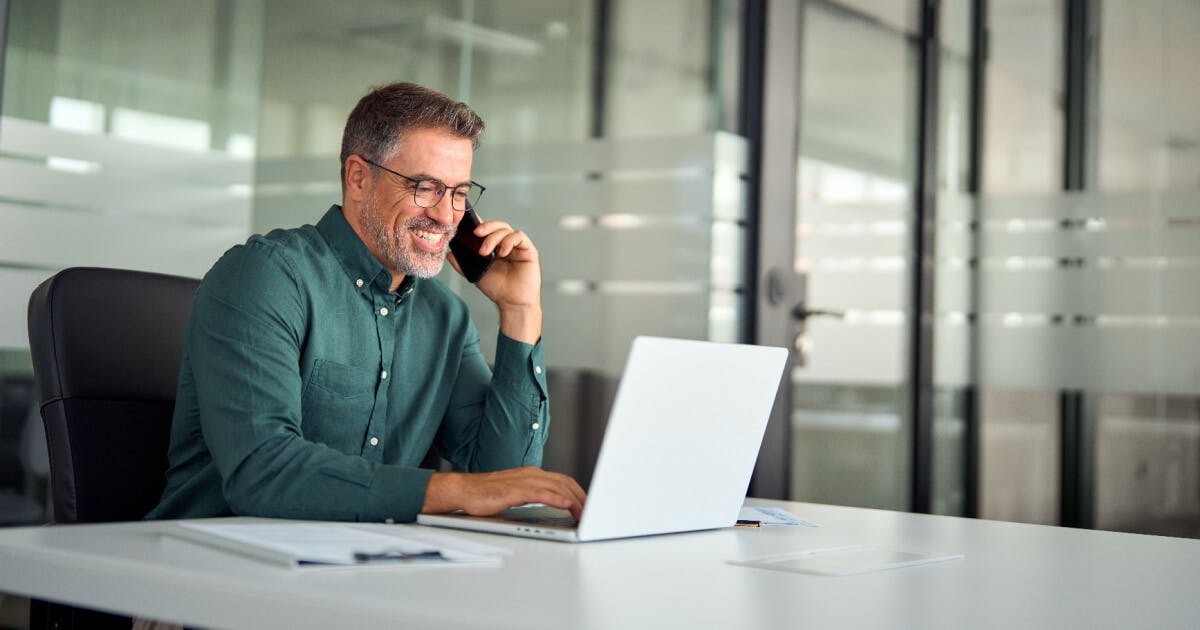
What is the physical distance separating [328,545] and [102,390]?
0.78 m

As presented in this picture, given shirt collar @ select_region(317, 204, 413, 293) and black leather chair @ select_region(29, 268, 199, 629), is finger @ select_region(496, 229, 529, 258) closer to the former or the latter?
shirt collar @ select_region(317, 204, 413, 293)

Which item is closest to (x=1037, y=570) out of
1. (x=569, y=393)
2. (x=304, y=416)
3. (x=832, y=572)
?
(x=832, y=572)

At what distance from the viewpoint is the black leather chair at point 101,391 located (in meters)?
1.81

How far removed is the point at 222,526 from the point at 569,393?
8.41ft

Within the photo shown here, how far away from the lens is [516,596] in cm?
105

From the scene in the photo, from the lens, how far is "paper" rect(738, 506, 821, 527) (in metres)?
1.71

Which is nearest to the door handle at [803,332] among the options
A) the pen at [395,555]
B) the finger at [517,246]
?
the finger at [517,246]

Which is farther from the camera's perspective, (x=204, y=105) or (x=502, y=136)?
(x=502, y=136)

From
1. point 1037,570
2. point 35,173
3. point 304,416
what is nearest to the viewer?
point 1037,570

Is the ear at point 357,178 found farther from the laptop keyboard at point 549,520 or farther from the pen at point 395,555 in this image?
the pen at point 395,555

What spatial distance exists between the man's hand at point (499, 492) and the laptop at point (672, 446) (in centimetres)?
2

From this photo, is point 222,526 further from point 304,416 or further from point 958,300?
point 958,300

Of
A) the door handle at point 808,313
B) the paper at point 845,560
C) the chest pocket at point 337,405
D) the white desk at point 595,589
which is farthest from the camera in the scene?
the door handle at point 808,313

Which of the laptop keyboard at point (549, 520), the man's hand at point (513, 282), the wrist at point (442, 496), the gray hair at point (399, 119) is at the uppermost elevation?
the gray hair at point (399, 119)
